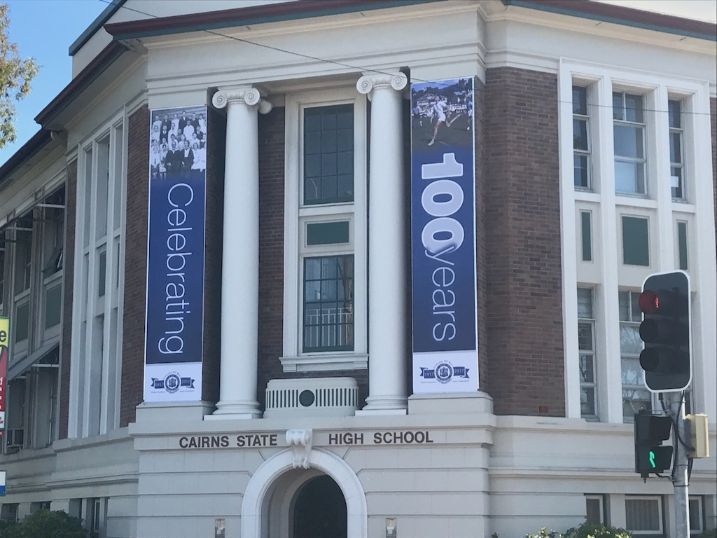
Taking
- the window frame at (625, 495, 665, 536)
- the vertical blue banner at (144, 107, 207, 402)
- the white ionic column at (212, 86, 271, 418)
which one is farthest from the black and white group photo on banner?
the window frame at (625, 495, 665, 536)

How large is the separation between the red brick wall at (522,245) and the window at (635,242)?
1681 millimetres

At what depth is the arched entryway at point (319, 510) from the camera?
2420 cm

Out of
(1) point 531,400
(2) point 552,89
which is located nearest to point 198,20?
(2) point 552,89

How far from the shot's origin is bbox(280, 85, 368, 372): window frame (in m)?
24.0

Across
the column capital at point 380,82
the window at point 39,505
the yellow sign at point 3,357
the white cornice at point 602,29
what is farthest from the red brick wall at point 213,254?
the window at point 39,505

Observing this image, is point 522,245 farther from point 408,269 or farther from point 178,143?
point 178,143

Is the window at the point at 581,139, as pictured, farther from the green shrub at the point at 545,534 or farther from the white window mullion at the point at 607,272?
the green shrub at the point at 545,534

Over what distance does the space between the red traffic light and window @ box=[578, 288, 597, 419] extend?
1077cm

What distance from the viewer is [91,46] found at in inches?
1222

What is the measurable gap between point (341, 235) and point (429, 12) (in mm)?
4583

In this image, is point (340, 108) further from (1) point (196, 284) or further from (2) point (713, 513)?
(2) point (713, 513)

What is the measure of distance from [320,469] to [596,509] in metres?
5.16

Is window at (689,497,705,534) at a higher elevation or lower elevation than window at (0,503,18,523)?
higher

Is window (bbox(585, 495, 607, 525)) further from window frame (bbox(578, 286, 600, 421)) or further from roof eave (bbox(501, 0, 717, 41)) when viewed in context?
roof eave (bbox(501, 0, 717, 41))
